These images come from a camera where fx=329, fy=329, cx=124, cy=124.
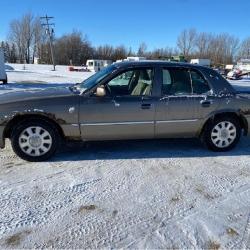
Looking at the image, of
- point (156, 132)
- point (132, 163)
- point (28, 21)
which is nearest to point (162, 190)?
point (132, 163)

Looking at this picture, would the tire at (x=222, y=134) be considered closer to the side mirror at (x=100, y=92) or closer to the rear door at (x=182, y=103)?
the rear door at (x=182, y=103)

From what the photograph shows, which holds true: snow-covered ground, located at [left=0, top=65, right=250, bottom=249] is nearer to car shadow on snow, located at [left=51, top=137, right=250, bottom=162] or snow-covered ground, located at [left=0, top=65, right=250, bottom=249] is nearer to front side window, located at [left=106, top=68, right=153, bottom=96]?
car shadow on snow, located at [left=51, top=137, right=250, bottom=162]

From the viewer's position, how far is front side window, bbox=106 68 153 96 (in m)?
5.36

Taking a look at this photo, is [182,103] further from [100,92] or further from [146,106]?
[100,92]

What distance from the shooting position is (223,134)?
5.77 metres

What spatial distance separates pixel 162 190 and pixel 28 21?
324ft

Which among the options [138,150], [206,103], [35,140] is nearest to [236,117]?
[206,103]

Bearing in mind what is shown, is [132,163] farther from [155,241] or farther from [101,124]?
[155,241]

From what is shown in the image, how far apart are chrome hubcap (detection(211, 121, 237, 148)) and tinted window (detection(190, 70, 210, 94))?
0.66m

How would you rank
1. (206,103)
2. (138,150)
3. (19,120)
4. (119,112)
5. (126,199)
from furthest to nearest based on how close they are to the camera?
(138,150)
(206,103)
(119,112)
(19,120)
(126,199)

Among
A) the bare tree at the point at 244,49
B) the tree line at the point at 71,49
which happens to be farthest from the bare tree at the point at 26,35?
the bare tree at the point at 244,49

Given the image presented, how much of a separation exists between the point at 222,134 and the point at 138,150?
1499 millimetres

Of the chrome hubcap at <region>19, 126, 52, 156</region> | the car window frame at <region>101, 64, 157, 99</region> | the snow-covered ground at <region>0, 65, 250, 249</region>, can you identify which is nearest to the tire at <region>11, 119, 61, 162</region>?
the chrome hubcap at <region>19, 126, 52, 156</region>

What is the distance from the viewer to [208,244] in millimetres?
3053
